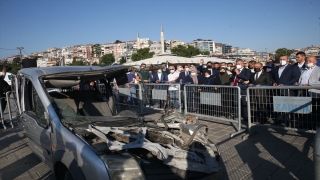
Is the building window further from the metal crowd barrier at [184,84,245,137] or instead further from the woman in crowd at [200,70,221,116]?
the woman in crowd at [200,70,221,116]

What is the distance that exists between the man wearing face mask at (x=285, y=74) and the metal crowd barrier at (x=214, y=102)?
4.51 feet

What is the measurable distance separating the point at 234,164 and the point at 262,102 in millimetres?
2314

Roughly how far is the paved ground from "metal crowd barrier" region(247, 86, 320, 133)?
1.19 ft

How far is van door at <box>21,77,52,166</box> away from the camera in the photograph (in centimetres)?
371

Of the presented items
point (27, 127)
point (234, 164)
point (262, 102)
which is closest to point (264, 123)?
point (262, 102)

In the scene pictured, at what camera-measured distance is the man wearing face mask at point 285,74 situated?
6.80m

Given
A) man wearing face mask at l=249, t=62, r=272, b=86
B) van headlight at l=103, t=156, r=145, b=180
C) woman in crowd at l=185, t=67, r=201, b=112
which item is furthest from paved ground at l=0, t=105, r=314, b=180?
van headlight at l=103, t=156, r=145, b=180

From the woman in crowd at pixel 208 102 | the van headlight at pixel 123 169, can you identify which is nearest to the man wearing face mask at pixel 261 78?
the woman in crowd at pixel 208 102

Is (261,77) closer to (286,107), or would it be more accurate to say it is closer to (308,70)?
(308,70)

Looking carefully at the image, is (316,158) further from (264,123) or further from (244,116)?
(244,116)

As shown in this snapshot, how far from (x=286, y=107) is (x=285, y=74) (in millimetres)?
1888

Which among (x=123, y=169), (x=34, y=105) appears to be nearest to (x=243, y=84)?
(x=34, y=105)

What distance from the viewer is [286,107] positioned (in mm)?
5453

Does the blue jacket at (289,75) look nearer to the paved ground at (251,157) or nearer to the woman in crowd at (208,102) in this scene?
the paved ground at (251,157)
